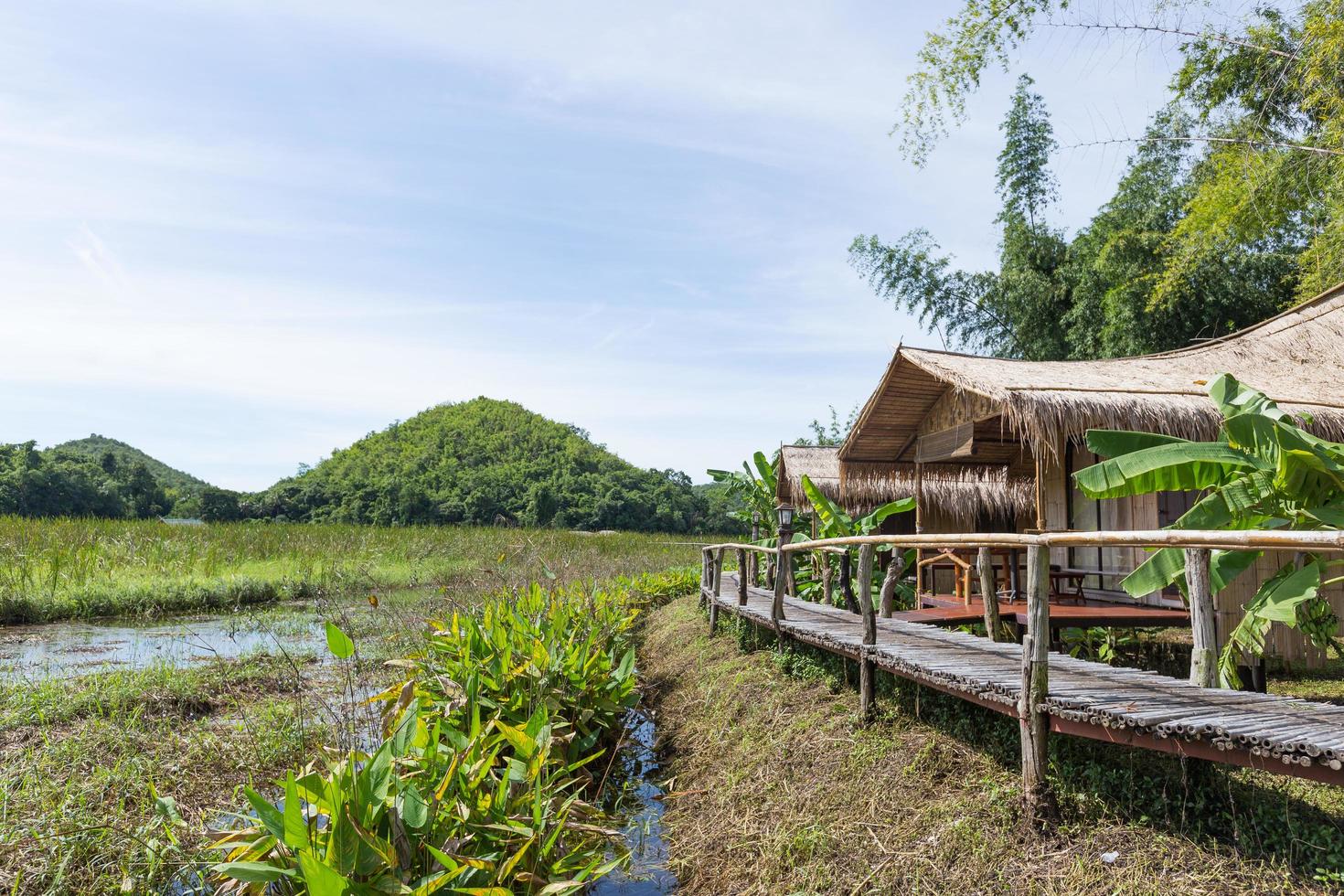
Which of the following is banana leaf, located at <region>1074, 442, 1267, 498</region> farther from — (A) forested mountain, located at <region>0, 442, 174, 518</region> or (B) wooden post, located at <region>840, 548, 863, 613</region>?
(A) forested mountain, located at <region>0, 442, 174, 518</region>

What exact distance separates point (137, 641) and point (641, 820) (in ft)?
22.7

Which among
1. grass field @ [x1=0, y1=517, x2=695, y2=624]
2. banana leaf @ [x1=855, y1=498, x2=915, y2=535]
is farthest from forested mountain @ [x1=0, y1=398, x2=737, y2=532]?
banana leaf @ [x1=855, y1=498, x2=915, y2=535]

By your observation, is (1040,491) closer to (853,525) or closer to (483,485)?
(853,525)

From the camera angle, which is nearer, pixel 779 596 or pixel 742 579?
pixel 779 596

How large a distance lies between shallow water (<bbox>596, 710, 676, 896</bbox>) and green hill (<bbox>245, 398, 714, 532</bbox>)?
22723 millimetres

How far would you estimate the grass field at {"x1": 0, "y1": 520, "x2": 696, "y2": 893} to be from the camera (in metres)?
3.46

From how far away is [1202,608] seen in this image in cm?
327

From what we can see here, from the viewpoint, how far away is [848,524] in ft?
27.5

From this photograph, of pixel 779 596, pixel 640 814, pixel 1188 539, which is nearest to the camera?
pixel 1188 539

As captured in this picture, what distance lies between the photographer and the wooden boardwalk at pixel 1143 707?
2.47 meters

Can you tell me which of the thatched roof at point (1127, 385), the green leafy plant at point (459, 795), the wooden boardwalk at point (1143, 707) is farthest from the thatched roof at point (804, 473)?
the wooden boardwalk at point (1143, 707)

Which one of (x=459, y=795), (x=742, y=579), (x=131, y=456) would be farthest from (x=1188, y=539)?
(x=131, y=456)

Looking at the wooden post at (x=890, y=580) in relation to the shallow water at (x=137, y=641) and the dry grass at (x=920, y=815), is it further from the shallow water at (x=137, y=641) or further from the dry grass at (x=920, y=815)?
the shallow water at (x=137, y=641)

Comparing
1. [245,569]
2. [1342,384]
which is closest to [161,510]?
[245,569]
